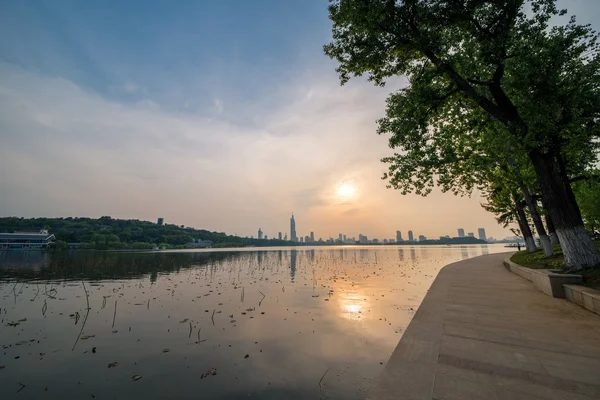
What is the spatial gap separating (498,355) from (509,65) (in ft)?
37.2

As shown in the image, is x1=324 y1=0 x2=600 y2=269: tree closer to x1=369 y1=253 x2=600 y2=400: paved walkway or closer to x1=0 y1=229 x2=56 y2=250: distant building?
x1=369 y1=253 x2=600 y2=400: paved walkway

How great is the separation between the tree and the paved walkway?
5361 millimetres

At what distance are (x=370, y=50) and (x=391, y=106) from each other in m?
3.47

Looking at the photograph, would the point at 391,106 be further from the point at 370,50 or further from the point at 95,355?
the point at 95,355

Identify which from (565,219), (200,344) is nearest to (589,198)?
(565,219)

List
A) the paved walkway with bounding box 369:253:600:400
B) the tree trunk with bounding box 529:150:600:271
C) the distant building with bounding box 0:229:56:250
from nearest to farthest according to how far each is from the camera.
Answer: the paved walkway with bounding box 369:253:600:400
the tree trunk with bounding box 529:150:600:271
the distant building with bounding box 0:229:56:250

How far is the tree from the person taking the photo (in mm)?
10180

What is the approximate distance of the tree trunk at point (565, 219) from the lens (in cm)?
973

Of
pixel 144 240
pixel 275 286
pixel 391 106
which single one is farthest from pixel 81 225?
pixel 391 106

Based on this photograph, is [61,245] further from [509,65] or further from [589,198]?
[589,198]

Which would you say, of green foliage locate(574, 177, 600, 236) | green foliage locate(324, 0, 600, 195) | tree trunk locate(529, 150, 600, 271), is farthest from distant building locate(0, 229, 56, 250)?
green foliage locate(574, 177, 600, 236)

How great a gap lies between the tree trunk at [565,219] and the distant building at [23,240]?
155919 millimetres

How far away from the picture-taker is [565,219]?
33.1 ft

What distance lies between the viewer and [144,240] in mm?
132500
